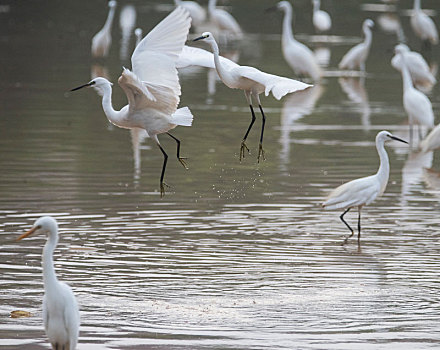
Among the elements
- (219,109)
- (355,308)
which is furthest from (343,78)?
(355,308)

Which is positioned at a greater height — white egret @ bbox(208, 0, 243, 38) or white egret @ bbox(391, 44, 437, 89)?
white egret @ bbox(208, 0, 243, 38)

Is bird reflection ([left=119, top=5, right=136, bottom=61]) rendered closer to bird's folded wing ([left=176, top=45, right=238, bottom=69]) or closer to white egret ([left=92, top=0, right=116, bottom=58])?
white egret ([left=92, top=0, right=116, bottom=58])

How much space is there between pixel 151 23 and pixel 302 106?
1345cm

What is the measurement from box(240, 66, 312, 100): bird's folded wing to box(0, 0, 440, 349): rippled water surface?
152 cm

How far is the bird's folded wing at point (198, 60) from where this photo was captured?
9.46m

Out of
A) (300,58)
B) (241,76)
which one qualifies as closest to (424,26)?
(300,58)

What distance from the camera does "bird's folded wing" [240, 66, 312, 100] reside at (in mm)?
8188

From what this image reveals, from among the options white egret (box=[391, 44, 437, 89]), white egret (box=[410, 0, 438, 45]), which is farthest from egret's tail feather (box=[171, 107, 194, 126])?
→ white egret (box=[410, 0, 438, 45])

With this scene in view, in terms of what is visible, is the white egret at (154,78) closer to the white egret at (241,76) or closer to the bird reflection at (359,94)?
the white egret at (241,76)

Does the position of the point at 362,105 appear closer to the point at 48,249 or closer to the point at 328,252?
the point at 328,252

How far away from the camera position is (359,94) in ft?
72.6

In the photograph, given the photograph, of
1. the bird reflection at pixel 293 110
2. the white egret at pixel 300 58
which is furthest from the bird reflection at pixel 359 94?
the white egret at pixel 300 58

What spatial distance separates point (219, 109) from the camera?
63.6 feet

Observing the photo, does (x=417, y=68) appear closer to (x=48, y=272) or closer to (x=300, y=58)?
(x=300, y=58)
